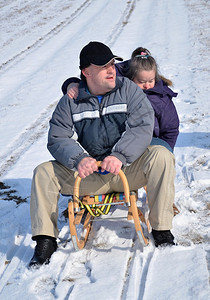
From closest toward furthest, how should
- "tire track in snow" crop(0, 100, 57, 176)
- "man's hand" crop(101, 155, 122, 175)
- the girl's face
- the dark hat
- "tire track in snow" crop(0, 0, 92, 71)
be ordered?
"man's hand" crop(101, 155, 122, 175) → the dark hat → the girl's face → "tire track in snow" crop(0, 100, 57, 176) → "tire track in snow" crop(0, 0, 92, 71)

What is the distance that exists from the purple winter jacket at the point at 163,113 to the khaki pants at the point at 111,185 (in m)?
0.61

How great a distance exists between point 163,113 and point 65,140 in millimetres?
991

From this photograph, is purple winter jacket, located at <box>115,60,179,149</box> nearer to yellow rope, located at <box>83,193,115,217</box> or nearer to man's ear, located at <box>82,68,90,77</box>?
man's ear, located at <box>82,68,90,77</box>

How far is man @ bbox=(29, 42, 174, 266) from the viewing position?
2.90 metres

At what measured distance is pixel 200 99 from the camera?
6.14 metres

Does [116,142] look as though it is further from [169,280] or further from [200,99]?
[200,99]

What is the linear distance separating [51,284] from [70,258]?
0.92ft

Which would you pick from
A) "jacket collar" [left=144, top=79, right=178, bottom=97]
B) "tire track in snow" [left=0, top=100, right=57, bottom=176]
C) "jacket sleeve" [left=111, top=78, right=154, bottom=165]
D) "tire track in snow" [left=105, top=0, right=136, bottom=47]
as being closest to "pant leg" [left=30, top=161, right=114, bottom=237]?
"jacket sleeve" [left=111, top=78, right=154, bottom=165]

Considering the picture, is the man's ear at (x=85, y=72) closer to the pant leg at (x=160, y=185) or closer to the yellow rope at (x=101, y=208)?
the pant leg at (x=160, y=185)

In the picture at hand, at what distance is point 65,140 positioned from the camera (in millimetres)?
3041

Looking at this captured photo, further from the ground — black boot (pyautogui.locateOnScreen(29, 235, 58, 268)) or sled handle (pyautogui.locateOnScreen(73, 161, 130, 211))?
sled handle (pyautogui.locateOnScreen(73, 161, 130, 211))

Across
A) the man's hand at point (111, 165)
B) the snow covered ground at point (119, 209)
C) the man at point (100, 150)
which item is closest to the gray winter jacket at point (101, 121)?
the man at point (100, 150)

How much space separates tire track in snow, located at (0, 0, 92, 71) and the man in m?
6.42

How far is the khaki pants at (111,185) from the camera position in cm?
288
